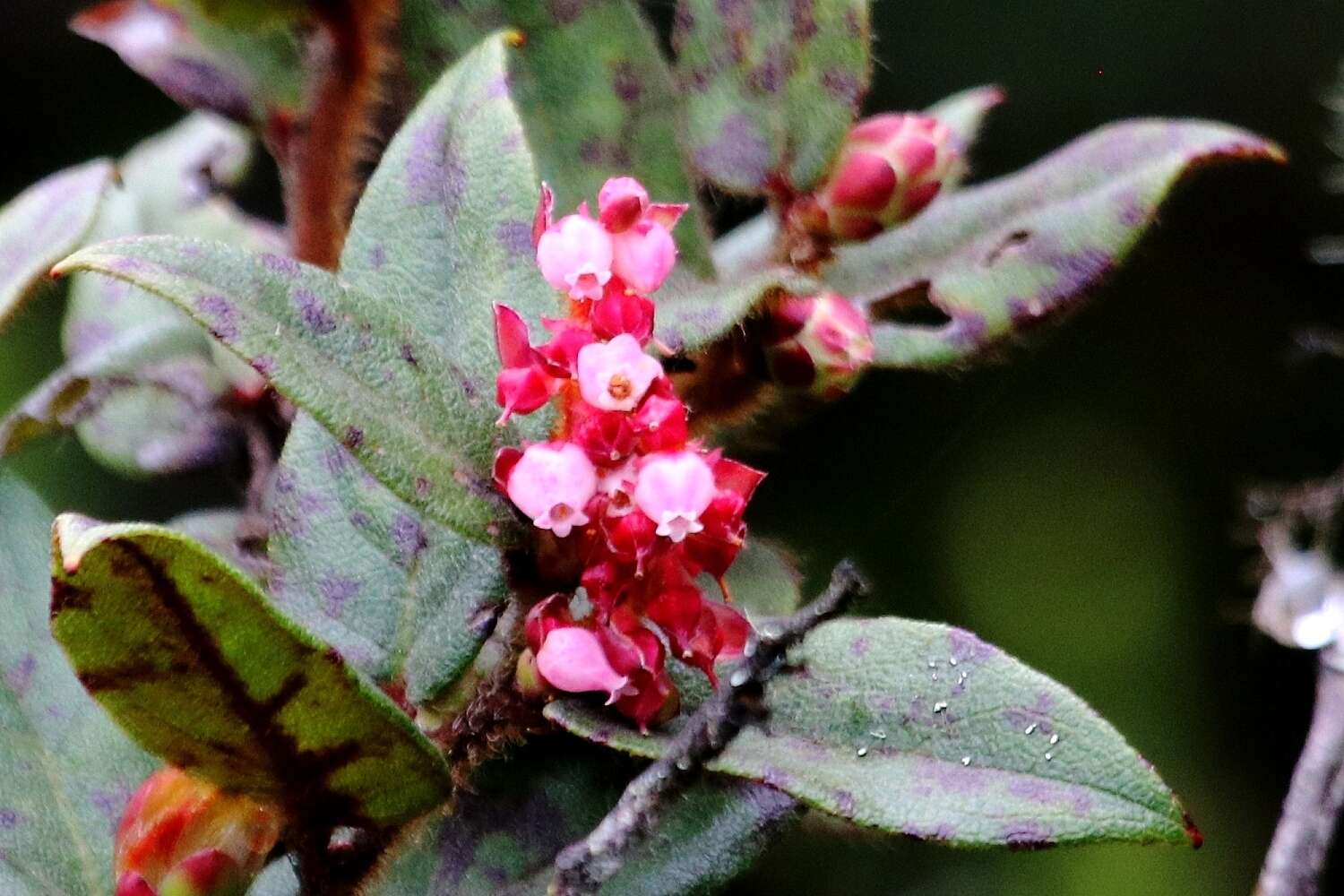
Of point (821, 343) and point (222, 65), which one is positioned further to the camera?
point (222, 65)

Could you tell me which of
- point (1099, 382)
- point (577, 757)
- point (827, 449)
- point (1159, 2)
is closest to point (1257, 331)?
point (1099, 382)

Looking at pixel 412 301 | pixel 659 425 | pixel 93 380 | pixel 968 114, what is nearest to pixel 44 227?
pixel 93 380

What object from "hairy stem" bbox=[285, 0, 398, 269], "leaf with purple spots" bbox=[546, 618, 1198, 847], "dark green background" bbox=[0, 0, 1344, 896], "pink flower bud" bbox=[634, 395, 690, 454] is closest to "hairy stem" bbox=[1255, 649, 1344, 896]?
"leaf with purple spots" bbox=[546, 618, 1198, 847]

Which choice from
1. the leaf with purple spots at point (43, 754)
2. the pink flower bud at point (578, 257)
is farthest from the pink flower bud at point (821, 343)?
the leaf with purple spots at point (43, 754)

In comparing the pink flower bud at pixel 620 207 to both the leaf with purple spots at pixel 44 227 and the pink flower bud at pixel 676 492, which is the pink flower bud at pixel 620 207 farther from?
the leaf with purple spots at pixel 44 227

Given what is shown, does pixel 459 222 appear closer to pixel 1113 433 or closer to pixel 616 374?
pixel 616 374
